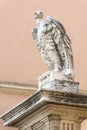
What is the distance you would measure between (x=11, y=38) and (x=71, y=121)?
15.7 feet

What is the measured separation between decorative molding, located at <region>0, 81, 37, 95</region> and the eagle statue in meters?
3.65

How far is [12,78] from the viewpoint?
15281mm

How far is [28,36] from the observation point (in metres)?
15.7

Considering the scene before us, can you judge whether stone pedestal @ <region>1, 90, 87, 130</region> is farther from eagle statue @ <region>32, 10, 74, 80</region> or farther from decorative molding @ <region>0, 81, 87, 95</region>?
decorative molding @ <region>0, 81, 87, 95</region>

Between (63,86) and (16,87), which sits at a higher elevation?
(16,87)

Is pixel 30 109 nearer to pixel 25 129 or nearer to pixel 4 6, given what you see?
pixel 25 129

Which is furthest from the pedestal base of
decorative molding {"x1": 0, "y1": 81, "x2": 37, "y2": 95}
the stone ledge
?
decorative molding {"x1": 0, "y1": 81, "x2": 37, "y2": 95}

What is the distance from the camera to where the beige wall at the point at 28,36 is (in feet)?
50.4

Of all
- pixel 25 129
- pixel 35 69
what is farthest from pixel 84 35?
pixel 25 129

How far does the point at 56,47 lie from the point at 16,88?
3932mm

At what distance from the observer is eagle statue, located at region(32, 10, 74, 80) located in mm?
11234

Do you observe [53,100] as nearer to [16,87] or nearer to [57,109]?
[57,109]

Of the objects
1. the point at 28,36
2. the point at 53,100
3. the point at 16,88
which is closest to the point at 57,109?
the point at 53,100

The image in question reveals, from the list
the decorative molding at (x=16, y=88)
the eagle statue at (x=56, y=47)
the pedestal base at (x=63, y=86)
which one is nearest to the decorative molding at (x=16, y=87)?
the decorative molding at (x=16, y=88)
